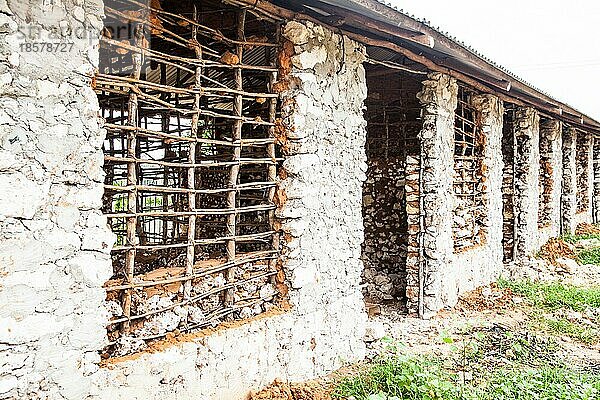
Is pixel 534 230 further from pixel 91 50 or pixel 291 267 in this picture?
pixel 91 50

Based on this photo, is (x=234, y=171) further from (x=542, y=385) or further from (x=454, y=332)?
(x=454, y=332)

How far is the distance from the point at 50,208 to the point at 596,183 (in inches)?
737

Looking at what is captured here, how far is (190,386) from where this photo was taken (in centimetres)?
405

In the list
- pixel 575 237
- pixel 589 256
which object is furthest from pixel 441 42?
pixel 575 237

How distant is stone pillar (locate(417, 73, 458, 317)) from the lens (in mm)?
7320

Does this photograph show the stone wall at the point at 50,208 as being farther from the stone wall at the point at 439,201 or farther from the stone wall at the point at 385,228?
Result: the stone wall at the point at 385,228

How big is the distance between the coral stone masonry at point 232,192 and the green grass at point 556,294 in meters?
0.53

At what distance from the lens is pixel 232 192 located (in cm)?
459

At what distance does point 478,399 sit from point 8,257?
137 inches

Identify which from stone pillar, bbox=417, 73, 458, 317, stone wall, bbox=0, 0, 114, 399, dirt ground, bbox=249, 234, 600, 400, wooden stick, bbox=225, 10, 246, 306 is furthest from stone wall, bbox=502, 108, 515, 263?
stone wall, bbox=0, 0, 114, 399

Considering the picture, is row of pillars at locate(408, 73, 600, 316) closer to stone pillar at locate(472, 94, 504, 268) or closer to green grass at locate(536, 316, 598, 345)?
stone pillar at locate(472, 94, 504, 268)

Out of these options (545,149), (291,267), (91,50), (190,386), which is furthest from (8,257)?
(545,149)

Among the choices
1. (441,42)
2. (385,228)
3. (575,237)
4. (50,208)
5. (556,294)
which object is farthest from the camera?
(575,237)

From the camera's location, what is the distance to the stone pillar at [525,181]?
11.2 metres
